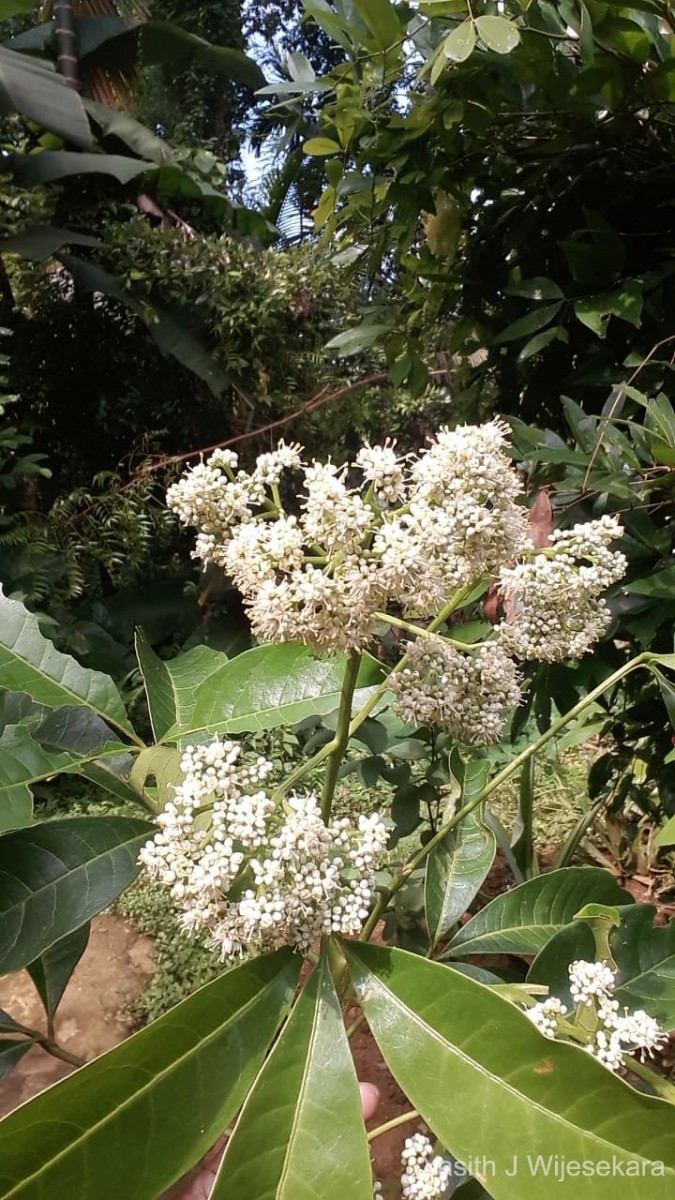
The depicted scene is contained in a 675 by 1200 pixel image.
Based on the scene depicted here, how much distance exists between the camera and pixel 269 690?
709 millimetres

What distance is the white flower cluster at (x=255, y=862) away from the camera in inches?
18.5

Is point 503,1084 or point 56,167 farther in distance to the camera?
point 56,167

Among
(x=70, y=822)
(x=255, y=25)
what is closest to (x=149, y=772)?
(x=70, y=822)

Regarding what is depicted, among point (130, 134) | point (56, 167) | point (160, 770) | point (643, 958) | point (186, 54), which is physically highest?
point (186, 54)

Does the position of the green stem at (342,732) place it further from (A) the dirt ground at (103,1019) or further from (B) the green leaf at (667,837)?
(A) the dirt ground at (103,1019)

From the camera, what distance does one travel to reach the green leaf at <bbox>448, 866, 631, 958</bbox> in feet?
2.26

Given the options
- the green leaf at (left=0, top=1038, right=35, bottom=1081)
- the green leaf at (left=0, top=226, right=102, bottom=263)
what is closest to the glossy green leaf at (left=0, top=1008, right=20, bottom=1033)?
the green leaf at (left=0, top=1038, right=35, bottom=1081)

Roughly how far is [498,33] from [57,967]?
3.43ft

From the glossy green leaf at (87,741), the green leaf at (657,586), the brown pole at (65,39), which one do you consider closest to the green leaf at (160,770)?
the glossy green leaf at (87,741)

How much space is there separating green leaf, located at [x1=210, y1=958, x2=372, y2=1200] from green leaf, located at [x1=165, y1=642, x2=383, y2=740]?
0.26m

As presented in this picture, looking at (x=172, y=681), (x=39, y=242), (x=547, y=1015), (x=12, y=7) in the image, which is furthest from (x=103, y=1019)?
(x=39, y=242)

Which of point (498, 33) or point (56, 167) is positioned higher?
point (56, 167)

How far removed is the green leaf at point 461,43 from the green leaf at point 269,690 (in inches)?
23.8

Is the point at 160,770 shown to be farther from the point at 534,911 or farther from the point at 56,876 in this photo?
the point at 534,911
